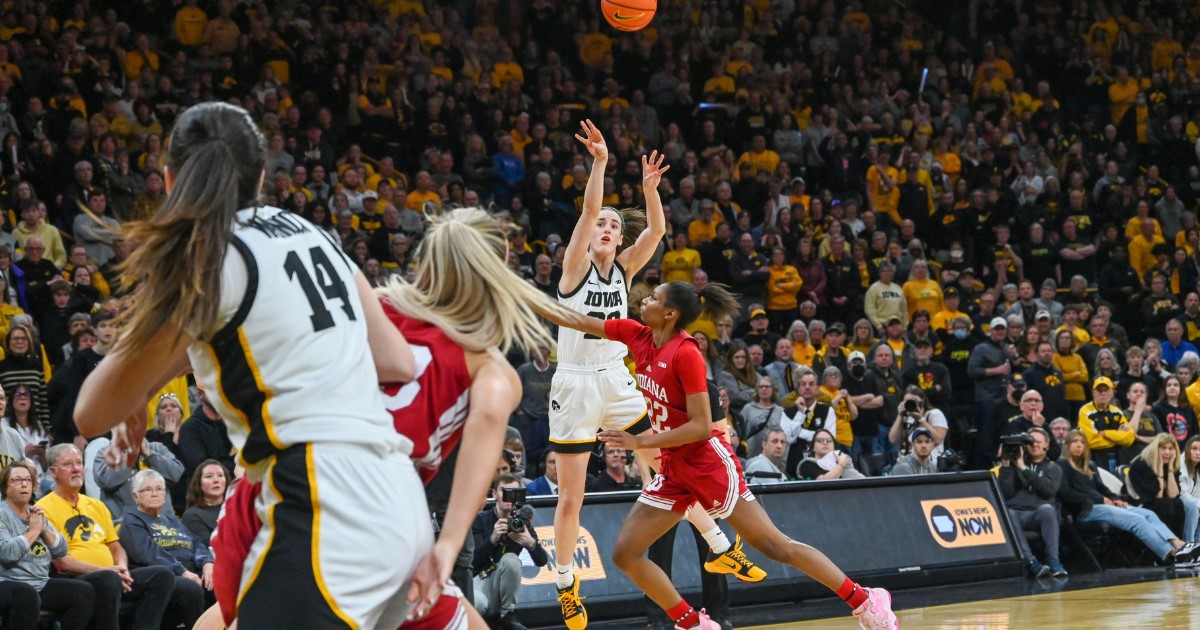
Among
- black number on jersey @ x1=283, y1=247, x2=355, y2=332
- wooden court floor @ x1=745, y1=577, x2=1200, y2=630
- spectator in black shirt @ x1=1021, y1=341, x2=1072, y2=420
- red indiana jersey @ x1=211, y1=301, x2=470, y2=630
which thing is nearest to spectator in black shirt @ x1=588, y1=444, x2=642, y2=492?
wooden court floor @ x1=745, y1=577, x2=1200, y2=630

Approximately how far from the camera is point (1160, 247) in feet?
68.9

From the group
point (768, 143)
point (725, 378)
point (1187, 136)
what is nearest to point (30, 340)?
point (725, 378)

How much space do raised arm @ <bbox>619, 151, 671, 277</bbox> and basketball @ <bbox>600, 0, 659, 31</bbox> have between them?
2.54m

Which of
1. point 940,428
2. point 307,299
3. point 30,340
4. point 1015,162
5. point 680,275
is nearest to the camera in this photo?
point 307,299

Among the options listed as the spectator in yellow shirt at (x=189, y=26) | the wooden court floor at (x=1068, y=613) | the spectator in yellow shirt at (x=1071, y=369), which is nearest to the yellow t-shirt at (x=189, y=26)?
the spectator in yellow shirt at (x=189, y=26)

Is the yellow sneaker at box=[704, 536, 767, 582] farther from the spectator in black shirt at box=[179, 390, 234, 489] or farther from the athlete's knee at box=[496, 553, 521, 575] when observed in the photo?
the spectator in black shirt at box=[179, 390, 234, 489]

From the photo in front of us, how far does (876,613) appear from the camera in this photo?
792 centimetres

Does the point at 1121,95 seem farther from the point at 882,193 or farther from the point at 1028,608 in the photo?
the point at 1028,608

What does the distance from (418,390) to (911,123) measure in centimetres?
2001

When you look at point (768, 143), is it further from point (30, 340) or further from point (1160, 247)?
point (30, 340)

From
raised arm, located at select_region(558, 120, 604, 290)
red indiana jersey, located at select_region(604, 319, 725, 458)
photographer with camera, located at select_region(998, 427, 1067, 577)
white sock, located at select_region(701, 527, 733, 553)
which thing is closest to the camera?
red indiana jersey, located at select_region(604, 319, 725, 458)

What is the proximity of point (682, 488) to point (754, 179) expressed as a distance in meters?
12.4

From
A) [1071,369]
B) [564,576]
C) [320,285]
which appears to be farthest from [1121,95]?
[320,285]

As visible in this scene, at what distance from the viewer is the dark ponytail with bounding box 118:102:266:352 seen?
303cm
